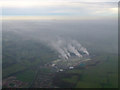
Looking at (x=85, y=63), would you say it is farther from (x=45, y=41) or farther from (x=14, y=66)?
(x=45, y=41)

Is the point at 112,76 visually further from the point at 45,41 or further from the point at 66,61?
the point at 45,41

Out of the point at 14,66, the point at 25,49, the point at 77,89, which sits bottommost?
the point at 77,89

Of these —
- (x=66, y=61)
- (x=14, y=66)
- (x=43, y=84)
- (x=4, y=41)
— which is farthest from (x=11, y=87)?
(x=4, y=41)

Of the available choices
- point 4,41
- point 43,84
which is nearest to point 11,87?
point 43,84

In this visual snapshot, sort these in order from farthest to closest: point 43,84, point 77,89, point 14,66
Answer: point 14,66
point 43,84
point 77,89

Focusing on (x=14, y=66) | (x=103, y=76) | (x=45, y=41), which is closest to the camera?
(x=103, y=76)

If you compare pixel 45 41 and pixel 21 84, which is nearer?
pixel 21 84

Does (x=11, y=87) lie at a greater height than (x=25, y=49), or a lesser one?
lesser
